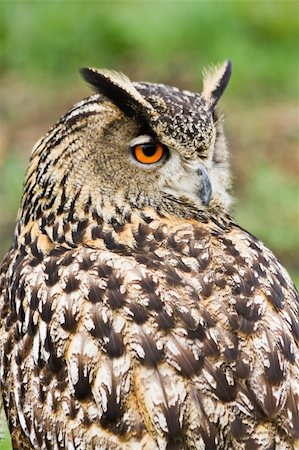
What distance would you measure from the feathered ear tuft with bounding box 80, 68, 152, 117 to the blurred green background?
15.1ft

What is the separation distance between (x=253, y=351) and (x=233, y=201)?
3.11ft

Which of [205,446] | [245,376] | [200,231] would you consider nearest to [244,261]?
[200,231]

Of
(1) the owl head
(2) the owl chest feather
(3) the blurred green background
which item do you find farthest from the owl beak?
(3) the blurred green background

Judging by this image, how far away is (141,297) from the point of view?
3.35m

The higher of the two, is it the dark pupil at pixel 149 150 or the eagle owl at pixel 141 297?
the dark pupil at pixel 149 150

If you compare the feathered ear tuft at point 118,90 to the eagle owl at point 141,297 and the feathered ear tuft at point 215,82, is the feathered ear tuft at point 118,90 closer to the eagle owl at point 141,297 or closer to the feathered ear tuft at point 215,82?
the eagle owl at point 141,297

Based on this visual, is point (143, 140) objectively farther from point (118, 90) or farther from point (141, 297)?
point (141, 297)

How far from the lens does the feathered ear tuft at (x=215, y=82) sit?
406 cm

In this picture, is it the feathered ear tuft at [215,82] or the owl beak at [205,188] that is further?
the feathered ear tuft at [215,82]

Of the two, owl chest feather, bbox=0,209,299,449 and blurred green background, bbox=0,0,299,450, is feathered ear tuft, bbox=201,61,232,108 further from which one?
blurred green background, bbox=0,0,299,450

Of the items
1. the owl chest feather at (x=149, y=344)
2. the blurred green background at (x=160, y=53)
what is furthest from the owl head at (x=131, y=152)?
the blurred green background at (x=160, y=53)

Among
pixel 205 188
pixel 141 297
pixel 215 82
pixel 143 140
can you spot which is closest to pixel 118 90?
pixel 143 140

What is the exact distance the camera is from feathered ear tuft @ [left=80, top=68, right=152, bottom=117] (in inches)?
145

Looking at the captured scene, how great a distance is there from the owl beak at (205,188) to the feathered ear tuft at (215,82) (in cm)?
33
